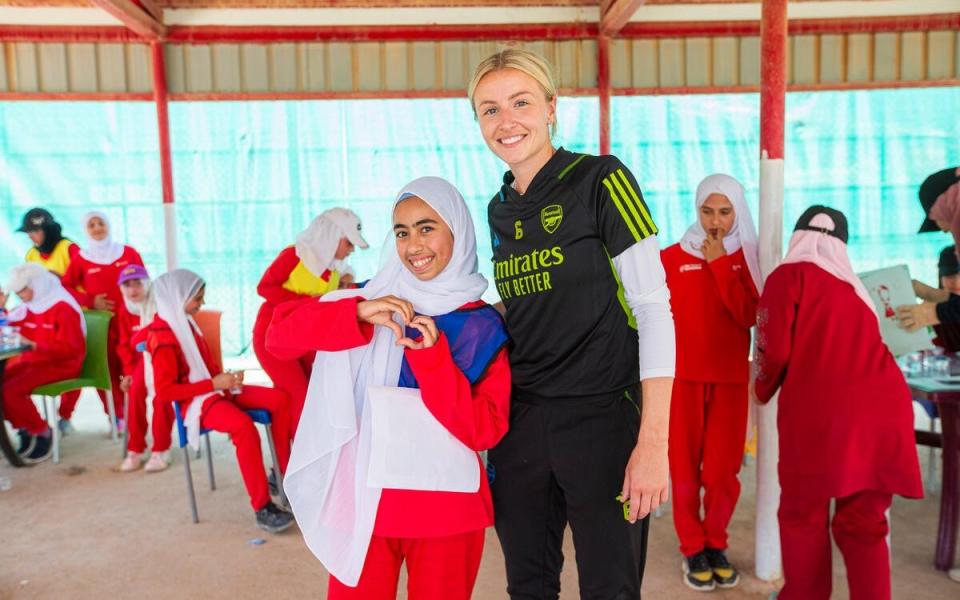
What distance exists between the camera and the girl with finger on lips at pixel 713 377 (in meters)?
2.88

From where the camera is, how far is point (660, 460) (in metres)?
1.51

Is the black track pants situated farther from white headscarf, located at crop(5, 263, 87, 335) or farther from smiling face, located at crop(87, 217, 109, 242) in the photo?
smiling face, located at crop(87, 217, 109, 242)

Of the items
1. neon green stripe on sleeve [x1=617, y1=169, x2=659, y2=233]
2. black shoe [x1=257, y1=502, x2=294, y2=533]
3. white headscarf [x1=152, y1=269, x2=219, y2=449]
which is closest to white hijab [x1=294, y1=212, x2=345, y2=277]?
white headscarf [x1=152, y1=269, x2=219, y2=449]

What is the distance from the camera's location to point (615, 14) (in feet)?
20.9

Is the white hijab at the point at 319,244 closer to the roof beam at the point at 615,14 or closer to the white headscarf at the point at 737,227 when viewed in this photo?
the white headscarf at the point at 737,227

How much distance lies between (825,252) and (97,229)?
502cm

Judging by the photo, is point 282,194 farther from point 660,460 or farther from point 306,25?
point 660,460

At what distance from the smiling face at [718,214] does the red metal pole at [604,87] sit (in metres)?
4.14

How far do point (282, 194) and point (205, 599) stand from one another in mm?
5091

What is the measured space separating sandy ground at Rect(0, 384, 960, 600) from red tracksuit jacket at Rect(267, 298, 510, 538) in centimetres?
140

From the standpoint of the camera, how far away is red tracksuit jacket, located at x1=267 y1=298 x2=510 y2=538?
1.56 meters

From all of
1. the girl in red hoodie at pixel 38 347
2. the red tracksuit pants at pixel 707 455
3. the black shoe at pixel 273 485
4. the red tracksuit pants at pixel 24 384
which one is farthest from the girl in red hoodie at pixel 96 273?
the red tracksuit pants at pixel 707 455

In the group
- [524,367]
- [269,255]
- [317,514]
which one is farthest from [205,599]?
[269,255]

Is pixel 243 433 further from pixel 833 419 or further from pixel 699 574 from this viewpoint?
pixel 833 419
